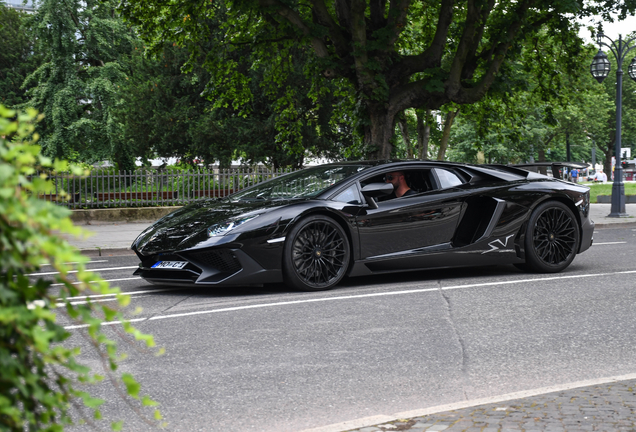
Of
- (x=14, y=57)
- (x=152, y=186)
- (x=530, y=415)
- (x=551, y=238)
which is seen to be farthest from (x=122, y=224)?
(x=14, y=57)

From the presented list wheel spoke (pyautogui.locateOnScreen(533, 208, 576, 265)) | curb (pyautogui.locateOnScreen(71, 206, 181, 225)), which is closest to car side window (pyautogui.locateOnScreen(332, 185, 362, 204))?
wheel spoke (pyautogui.locateOnScreen(533, 208, 576, 265))

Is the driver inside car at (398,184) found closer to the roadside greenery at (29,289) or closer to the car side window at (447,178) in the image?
the car side window at (447,178)

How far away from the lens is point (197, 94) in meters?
Result: 32.8

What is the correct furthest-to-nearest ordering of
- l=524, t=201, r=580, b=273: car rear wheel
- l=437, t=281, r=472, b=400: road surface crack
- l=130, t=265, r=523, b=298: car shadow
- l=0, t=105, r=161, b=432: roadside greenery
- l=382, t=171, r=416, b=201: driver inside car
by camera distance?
l=524, t=201, r=580, b=273: car rear wheel
l=382, t=171, r=416, b=201: driver inside car
l=130, t=265, r=523, b=298: car shadow
l=437, t=281, r=472, b=400: road surface crack
l=0, t=105, r=161, b=432: roadside greenery

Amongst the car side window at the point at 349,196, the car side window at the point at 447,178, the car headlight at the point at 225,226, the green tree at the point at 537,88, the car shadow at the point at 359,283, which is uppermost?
the green tree at the point at 537,88

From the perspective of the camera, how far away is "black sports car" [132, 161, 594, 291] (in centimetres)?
714

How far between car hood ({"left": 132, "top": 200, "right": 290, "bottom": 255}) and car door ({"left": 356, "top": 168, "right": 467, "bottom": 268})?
988mm

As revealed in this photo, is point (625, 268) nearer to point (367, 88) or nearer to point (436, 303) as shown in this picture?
point (436, 303)

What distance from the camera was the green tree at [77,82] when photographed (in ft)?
122

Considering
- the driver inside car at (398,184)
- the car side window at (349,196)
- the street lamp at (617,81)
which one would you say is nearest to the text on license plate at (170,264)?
the car side window at (349,196)

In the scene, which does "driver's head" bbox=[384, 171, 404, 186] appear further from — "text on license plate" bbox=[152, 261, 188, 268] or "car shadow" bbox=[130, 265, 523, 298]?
"text on license plate" bbox=[152, 261, 188, 268]

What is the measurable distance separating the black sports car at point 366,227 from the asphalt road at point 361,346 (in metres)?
0.28

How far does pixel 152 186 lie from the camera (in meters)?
19.1

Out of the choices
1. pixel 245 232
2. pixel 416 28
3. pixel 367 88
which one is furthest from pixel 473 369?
pixel 416 28
